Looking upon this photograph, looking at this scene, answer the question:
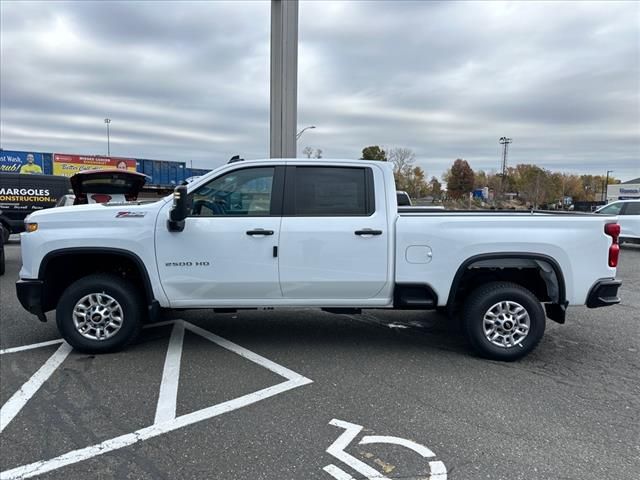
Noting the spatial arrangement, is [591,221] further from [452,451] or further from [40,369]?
[40,369]

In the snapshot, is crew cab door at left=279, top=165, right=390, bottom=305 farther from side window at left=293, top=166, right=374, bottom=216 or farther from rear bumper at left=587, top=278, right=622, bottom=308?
rear bumper at left=587, top=278, right=622, bottom=308

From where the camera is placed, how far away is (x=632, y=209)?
14.0m

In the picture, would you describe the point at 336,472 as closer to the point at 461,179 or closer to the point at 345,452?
the point at 345,452

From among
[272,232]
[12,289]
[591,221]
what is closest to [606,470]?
[591,221]

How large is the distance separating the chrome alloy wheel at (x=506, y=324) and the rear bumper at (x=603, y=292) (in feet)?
2.16

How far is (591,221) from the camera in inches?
172

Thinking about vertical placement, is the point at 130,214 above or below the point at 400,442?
above

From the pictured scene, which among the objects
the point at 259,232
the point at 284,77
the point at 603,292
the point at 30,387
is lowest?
the point at 30,387

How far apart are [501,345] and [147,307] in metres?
3.58

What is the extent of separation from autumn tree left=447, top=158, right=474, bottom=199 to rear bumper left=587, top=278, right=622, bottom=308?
263 ft

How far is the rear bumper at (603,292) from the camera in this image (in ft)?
14.4

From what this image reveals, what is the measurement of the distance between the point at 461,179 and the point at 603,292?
81757 mm

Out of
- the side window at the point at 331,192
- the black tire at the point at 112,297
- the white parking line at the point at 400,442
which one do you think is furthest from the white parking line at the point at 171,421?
the side window at the point at 331,192

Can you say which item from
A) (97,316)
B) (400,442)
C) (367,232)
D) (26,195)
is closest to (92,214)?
(97,316)
